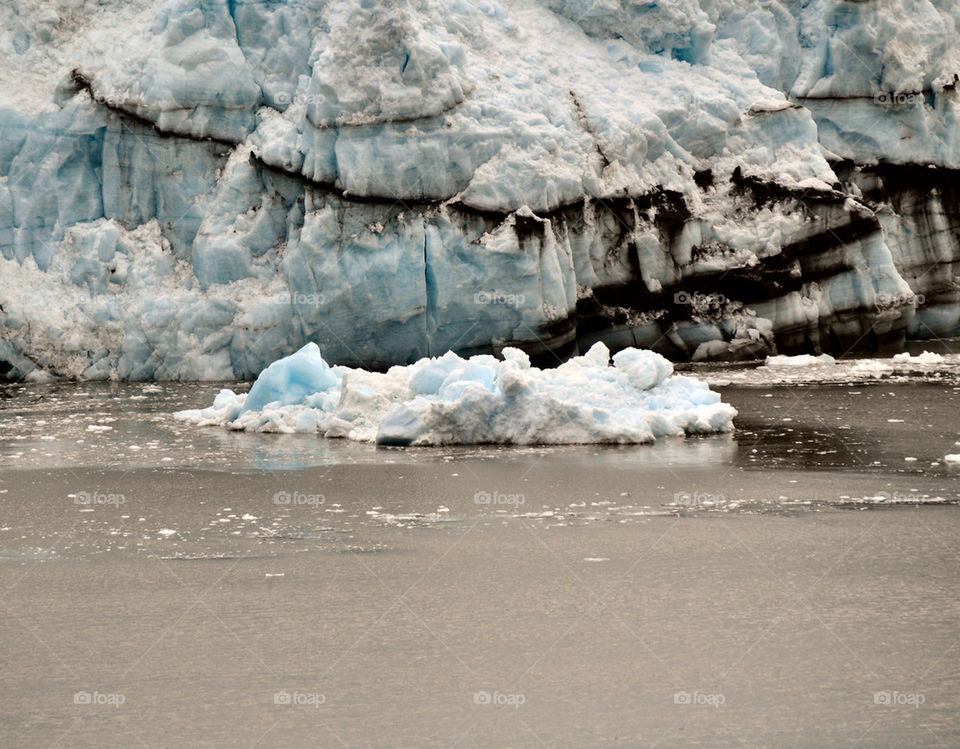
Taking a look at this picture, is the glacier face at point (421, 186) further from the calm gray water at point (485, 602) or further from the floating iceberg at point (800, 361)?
the calm gray water at point (485, 602)

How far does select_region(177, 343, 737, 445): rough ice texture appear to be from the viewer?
1009cm

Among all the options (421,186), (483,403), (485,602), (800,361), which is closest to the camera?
(485,602)

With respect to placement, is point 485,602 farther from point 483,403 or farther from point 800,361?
point 800,361

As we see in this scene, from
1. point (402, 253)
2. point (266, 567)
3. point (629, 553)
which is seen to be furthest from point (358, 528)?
point (402, 253)

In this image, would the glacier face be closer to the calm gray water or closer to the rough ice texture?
the rough ice texture

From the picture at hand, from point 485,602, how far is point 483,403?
4.99 metres

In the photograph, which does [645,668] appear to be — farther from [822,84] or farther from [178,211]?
[822,84]

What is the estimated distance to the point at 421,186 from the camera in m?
15.7

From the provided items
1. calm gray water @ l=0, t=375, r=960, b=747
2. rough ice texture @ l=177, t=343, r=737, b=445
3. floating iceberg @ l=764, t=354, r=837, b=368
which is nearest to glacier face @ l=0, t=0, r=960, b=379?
floating iceberg @ l=764, t=354, r=837, b=368

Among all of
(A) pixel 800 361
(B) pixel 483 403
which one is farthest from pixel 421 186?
(B) pixel 483 403

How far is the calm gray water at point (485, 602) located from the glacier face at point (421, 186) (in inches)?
269

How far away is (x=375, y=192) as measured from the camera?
51.1 ft

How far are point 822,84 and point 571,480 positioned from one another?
12.5 metres

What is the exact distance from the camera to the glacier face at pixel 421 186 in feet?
51.2
